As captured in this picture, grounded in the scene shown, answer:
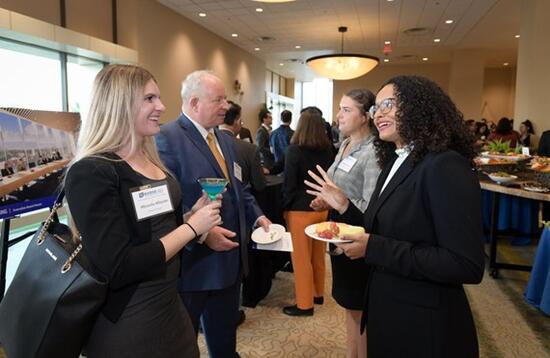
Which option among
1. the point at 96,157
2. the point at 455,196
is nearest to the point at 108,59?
the point at 96,157

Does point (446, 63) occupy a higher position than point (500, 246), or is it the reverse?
point (446, 63)

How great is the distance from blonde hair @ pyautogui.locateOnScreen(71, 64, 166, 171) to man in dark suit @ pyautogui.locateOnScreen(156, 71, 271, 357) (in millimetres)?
488

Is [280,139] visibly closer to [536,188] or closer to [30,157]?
[536,188]

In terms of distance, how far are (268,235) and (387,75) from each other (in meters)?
13.9

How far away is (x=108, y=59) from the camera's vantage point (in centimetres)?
656

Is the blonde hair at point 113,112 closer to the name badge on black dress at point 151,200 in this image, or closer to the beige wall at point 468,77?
the name badge on black dress at point 151,200

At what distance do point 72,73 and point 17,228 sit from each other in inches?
104

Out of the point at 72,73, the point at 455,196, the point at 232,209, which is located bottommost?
the point at 232,209

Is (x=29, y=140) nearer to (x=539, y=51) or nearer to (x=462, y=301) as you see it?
(x=462, y=301)

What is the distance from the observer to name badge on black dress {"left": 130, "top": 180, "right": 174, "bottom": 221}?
1.11 meters

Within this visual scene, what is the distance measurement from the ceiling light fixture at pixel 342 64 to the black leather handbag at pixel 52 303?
6614 mm

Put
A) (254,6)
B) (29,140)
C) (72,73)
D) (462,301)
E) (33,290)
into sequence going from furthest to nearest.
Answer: (254,6)
(72,73)
(29,140)
(462,301)
(33,290)

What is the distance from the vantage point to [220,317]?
1.84m

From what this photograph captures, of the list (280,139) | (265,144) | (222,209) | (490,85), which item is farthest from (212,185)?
(490,85)
